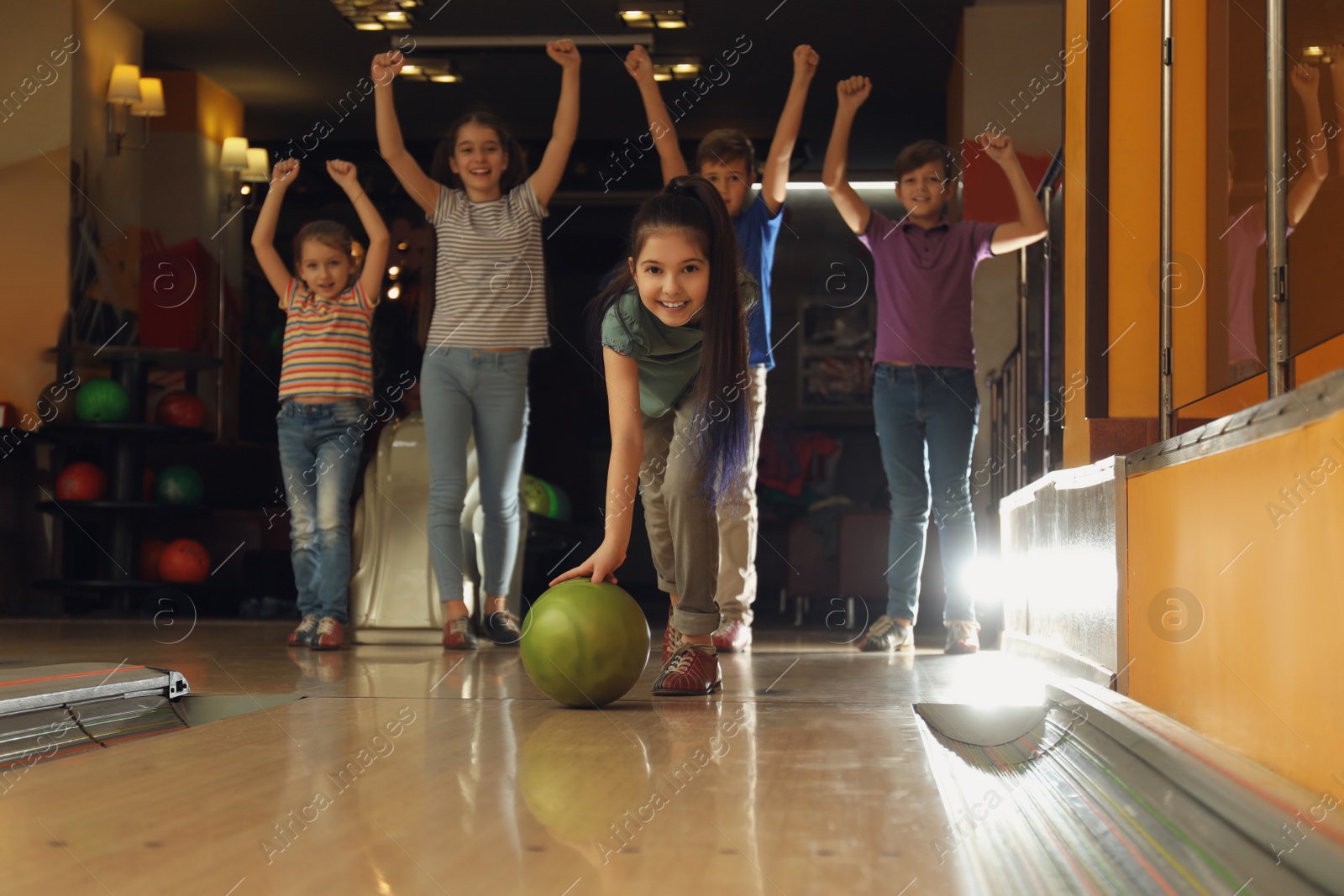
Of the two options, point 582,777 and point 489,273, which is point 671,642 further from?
point 489,273

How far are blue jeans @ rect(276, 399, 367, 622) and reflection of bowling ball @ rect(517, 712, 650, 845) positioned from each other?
5.68ft

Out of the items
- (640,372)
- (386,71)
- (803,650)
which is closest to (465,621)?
(803,650)

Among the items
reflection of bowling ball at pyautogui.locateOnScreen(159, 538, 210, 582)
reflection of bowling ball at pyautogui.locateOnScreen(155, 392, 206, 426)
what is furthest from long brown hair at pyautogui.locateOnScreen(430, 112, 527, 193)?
reflection of bowling ball at pyautogui.locateOnScreen(159, 538, 210, 582)

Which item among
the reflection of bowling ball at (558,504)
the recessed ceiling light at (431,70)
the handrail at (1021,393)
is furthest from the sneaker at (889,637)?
the recessed ceiling light at (431,70)

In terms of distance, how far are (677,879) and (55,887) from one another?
0.42 metres

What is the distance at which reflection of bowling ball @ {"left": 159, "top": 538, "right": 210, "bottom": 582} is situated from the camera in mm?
5465

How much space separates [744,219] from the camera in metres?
3.06

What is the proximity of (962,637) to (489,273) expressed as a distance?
5.14 feet

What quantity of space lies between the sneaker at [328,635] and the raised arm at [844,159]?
169 cm

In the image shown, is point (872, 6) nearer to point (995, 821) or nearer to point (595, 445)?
point (595, 445)

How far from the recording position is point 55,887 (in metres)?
0.80

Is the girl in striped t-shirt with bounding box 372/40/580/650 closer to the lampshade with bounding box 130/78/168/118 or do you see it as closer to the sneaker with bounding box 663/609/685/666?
the sneaker with bounding box 663/609/685/666

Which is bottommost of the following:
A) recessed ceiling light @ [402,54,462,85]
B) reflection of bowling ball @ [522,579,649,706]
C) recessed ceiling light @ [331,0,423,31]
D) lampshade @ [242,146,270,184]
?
reflection of bowling ball @ [522,579,649,706]

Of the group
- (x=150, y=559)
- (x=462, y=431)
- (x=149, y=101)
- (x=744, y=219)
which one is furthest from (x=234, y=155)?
(x=744, y=219)
